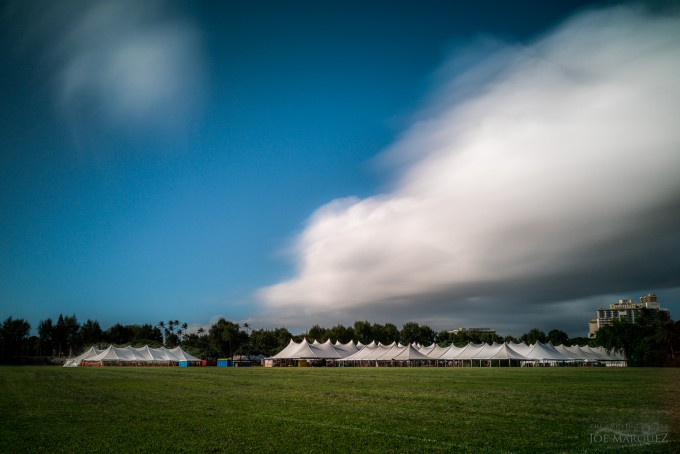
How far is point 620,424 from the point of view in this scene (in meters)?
13.3

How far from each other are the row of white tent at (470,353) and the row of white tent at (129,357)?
2216 cm

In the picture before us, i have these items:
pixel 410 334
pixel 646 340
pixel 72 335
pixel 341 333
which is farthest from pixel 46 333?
pixel 646 340

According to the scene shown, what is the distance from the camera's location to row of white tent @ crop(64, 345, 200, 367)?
9050cm

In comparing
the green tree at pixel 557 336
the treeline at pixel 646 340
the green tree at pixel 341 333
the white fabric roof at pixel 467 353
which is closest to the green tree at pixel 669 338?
the treeline at pixel 646 340

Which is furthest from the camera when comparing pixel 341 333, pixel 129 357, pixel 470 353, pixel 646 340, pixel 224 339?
pixel 341 333

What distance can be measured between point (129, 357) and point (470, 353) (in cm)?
6335

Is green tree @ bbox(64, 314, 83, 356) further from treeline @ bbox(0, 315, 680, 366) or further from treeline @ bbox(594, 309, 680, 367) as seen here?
treeline @ bbox(594, 309, 680, 367)

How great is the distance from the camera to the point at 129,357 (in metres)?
93.0

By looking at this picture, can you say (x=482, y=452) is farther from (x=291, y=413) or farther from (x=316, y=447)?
(x=291, y=413)

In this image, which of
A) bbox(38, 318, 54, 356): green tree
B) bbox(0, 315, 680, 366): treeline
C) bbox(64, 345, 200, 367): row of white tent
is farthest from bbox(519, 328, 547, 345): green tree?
bbox(38, 318, 54, 356): green tree

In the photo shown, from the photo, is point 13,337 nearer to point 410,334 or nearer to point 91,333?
point 91,333

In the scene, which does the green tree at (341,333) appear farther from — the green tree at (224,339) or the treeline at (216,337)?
the green tree at (224,339)

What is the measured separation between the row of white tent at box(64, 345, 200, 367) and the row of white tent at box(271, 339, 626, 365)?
873 inches

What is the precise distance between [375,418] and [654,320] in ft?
332
